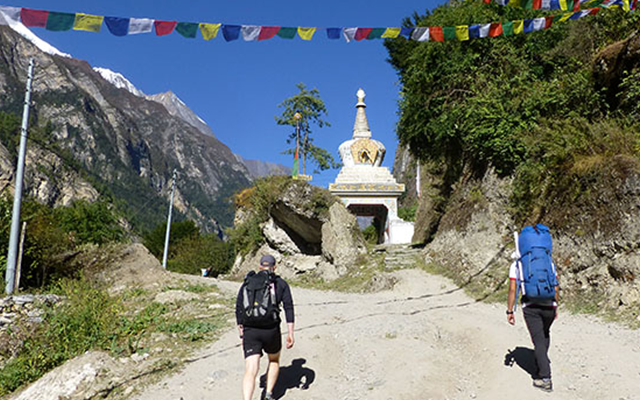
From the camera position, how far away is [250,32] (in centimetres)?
715

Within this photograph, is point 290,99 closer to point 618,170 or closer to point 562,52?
point 562,52

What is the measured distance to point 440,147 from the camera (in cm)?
1566

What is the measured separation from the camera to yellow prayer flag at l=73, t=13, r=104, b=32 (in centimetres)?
592

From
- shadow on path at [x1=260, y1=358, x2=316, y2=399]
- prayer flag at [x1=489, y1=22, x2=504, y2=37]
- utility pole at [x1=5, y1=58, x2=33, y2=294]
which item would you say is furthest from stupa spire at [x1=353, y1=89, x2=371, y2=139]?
shadow on path at [x1=260, y1=358, x2=316, y2=399]

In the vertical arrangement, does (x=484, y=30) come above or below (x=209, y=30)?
above

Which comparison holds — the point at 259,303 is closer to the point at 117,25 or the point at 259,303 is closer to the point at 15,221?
the point at 117,25

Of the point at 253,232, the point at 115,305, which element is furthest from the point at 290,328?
the point at 253,232

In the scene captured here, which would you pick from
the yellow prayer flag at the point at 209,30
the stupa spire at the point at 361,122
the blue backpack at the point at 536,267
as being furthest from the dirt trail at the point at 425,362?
the stupa spire at the point at 361,122

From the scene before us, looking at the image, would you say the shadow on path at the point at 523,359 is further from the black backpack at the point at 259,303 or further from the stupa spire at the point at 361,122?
the stupa spire at the point at 361,122

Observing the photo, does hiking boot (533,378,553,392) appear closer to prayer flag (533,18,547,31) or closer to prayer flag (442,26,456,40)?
prayer flag (442,26,456,40)

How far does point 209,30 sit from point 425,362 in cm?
623

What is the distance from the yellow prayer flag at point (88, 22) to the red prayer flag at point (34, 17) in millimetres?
382

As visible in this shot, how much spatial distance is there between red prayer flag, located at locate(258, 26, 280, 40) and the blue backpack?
5.39 metres

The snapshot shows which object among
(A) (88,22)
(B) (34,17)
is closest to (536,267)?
(A) (88,22)
